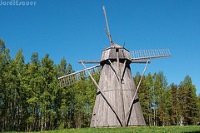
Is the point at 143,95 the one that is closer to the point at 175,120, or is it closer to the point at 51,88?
the point at 175,120

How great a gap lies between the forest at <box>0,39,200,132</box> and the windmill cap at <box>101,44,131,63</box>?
15.5 m

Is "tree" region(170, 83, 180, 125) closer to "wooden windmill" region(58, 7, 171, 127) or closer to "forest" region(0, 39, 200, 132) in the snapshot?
"forest" region(0, 39, 200, 132)

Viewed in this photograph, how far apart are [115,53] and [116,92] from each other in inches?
169

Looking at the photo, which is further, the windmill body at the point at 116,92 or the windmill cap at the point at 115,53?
the windmill cap at the point at 115,53

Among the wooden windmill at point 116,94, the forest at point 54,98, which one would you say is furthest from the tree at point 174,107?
the wooden windmill at point 116,94

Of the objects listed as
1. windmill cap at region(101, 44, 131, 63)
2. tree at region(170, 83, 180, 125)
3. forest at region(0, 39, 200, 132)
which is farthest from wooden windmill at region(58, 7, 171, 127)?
tree at region(170, 83, 180, 125)

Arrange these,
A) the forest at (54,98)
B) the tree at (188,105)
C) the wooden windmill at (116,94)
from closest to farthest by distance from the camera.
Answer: the wooden windmill at (116,94), the forest at (54,98), the tree at (188,105)

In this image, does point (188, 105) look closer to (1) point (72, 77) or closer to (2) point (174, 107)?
(2) point (174, 107)

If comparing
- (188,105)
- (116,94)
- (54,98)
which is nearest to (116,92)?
(116,94)

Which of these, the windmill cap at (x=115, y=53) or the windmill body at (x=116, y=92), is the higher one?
the windmill cap at (x=115, y=53)

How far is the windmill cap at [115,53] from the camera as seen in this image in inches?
1079

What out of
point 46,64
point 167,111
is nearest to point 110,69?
point 46,64

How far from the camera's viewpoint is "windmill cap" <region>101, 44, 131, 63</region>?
1079 inches

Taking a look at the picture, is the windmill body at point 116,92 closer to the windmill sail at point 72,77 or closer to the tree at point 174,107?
the windmill sail at point 72,77
